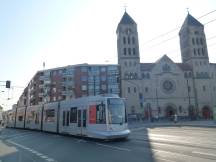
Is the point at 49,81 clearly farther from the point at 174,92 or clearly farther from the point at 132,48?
the point at 174,92

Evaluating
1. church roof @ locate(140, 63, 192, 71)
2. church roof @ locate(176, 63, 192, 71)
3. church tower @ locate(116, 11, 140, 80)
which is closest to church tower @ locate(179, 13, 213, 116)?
church roof @ locate(176, 63, 192, 71)

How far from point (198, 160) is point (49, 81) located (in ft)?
226

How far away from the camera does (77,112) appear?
61.8 ft

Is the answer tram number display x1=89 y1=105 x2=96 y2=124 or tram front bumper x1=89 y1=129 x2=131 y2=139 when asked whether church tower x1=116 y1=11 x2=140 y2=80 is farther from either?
tram front bumper x1=89 y1=129 x2=131 y2=139

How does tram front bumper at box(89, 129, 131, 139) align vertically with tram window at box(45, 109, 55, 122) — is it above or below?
below

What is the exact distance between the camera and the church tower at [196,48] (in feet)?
222

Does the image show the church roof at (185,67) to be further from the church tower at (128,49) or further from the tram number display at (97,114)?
the tram number display at (97,114)

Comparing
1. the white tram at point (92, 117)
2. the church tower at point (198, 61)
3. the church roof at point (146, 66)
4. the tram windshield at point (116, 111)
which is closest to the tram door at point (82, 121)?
the white tram at point (92, 117)

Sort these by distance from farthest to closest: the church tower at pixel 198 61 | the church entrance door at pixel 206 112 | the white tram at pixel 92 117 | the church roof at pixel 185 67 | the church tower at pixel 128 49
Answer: the church roof at pixel 185 67 → the church tower at pixel 198 61 → the church entrance door at pixel 206 112 → the church tower at pixel 128 49 → the white tram at pixel 92 117

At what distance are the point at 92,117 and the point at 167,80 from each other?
52123 millimetres

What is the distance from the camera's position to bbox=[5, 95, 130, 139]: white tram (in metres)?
15.6

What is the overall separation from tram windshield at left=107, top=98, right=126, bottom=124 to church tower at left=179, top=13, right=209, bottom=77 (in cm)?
5588

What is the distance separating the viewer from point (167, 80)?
65.6 m

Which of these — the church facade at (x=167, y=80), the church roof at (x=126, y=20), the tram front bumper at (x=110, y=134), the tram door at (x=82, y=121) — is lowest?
the tram front bumper at (x=110, y=134)
